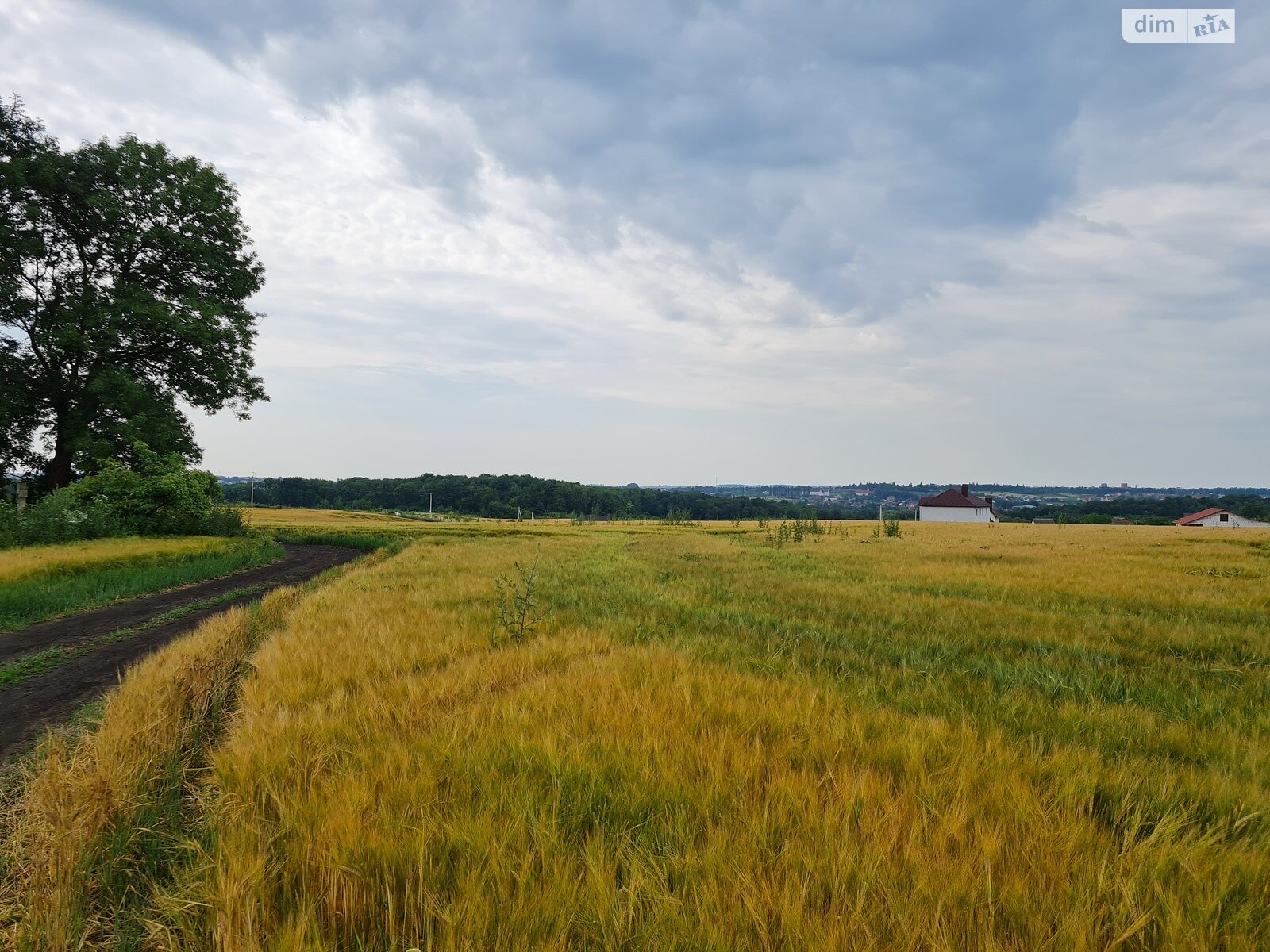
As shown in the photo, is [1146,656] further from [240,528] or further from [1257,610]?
[240,528]

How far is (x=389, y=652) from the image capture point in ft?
18.4

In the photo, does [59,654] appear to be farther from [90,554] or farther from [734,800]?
[734,800]

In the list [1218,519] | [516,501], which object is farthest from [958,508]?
[516,501]

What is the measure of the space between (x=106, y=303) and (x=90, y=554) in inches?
585

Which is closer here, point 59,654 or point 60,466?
point 59,654

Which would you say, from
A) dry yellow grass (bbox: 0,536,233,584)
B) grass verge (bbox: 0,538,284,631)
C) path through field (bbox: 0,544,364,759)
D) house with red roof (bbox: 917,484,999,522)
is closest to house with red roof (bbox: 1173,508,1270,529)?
house with red roof (bbox: 917,484,999,522)

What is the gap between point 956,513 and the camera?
112 meters

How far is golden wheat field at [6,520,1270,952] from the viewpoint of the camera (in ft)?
5.91

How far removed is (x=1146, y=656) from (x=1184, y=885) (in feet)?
18.3

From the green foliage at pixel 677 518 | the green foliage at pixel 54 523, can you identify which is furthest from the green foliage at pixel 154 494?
the green foliage at pixel 677 518

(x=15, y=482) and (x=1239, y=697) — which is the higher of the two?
(x=15, y=482)

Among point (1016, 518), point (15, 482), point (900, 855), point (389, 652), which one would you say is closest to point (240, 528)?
point (15, 482)

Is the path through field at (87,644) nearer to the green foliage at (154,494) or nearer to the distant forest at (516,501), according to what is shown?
the green foliage at (154,494)

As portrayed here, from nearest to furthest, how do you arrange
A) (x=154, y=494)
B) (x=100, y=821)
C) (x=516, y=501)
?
(x=100, y=821)
(x=154, y=494)
(x=516, y=501)
